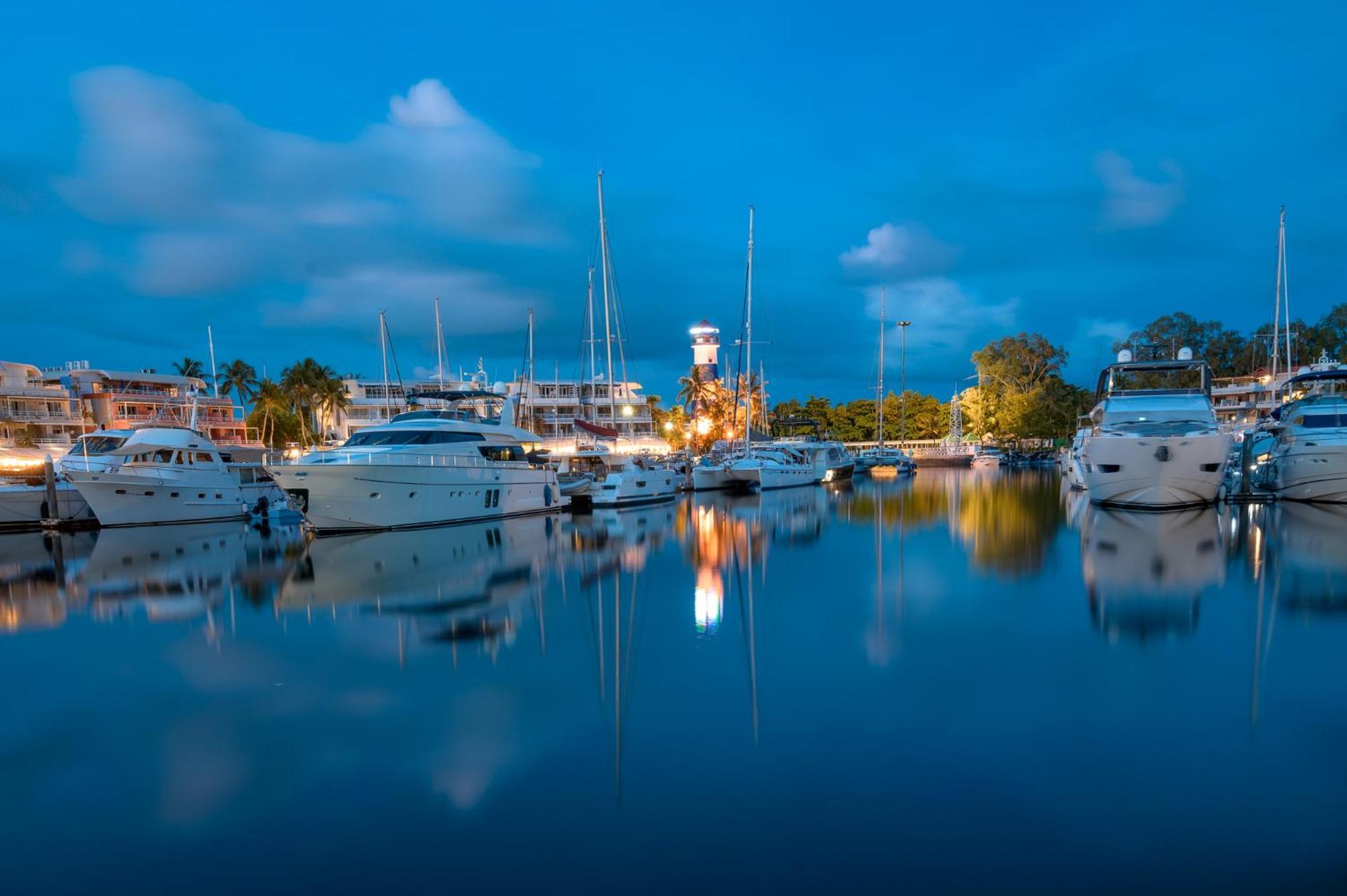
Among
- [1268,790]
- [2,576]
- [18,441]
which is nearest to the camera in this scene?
[1268,790]

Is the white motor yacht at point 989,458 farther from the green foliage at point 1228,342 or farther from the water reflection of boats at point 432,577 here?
the water reflection of boats at point 432,577

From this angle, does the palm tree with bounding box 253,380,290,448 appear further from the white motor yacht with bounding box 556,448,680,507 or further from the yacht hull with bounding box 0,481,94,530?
the white motor yacht with bounding box 556,448,680,507

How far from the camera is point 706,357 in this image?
10544cm

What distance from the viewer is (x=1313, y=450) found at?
2750 cm

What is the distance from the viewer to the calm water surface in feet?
16.9

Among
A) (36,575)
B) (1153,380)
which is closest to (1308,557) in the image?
(36,575)

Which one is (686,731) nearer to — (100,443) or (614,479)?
(614,479)

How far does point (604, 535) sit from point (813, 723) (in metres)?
15.9

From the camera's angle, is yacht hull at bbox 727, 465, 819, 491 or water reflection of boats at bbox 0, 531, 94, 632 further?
yacht hull at bbox 727, 465, 819, 491

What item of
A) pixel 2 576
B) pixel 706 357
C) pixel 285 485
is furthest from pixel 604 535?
pixel 706 357

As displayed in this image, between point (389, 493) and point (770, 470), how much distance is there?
937 inches

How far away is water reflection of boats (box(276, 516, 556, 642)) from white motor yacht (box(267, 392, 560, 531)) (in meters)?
0.88

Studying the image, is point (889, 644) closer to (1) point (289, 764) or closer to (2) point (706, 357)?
(1) point (289, 764)

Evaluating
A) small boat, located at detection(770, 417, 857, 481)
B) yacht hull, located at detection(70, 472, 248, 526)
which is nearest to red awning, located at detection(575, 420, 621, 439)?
yacht hull, located at detection(70, 472, 248, 526)
